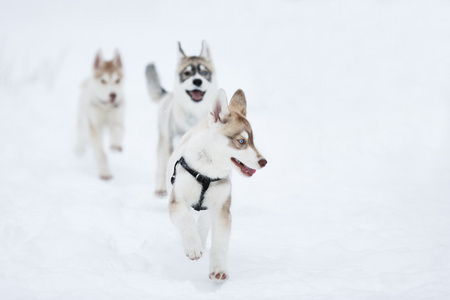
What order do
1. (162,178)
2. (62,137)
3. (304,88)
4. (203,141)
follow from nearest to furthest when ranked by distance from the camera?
(203,141)
(162,178)
(62,137)
(304,88)

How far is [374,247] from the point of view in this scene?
395cm

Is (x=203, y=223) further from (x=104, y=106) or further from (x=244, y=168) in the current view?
(x=104, y=106)

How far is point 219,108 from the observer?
3.15m

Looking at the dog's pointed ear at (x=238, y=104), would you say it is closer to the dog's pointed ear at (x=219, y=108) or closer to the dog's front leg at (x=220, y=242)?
the dog's pointed ear at (x=219, y=108)

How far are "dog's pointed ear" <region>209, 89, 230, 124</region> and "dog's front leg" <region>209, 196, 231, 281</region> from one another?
2.08ft

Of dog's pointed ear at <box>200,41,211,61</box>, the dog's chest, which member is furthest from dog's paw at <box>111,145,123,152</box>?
the dog's chest

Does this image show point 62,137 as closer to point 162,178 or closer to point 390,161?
point 162,178

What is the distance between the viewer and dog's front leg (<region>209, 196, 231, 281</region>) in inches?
124

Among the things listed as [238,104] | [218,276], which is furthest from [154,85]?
[218,276]

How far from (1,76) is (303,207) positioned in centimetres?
845

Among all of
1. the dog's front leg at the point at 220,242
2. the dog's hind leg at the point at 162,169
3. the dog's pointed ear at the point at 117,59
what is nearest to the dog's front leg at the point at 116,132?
the dog's pointed ear at the point at 117,59

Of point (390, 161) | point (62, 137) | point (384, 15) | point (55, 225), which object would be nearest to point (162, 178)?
point (55, 225)

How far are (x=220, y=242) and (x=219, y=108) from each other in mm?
981

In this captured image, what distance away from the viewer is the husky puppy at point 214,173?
120 inches
